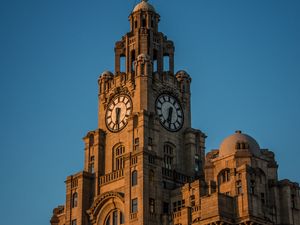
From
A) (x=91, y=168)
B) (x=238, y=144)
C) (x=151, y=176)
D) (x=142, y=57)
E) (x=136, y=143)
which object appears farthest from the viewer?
(x=91, y=168)

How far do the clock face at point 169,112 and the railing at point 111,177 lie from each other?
8.80 meters

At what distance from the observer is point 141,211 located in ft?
315

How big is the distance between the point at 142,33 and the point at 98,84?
28.9ft

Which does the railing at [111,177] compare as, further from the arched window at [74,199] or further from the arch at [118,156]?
the arched window at [74,199]

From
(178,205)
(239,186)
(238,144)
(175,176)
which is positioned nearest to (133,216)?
(178,205)

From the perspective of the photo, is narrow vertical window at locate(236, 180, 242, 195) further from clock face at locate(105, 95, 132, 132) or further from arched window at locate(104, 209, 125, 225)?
clock face at locate(105, 95, 132, 132)

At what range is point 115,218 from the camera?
10088 cm

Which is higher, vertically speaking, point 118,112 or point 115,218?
point 118,112

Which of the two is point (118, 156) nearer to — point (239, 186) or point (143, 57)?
point (143, 57)

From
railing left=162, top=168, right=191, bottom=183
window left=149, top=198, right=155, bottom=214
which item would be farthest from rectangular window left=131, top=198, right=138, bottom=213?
railing left=162, top=168, right=191, bottom=183

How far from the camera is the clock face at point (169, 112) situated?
107000mm

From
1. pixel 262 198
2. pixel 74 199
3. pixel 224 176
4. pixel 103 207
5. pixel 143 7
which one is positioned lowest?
pixel 262 198

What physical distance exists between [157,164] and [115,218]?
8083 mm

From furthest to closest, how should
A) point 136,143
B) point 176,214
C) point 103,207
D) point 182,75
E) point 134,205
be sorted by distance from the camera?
1. point 182,75
2. point 136,143
3. point 103,207
4. point 134,205
5. point 176,214
